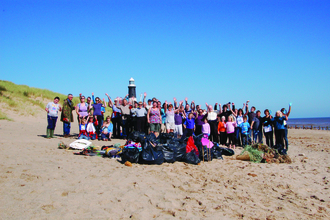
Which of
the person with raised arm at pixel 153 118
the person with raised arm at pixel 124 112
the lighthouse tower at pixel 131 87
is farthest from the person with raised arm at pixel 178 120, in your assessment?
the lighthouse tower at pixel 131 87

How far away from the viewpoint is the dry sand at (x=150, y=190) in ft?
12.0

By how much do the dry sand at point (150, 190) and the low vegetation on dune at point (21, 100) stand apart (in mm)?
12624

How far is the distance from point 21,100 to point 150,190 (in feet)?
65.1

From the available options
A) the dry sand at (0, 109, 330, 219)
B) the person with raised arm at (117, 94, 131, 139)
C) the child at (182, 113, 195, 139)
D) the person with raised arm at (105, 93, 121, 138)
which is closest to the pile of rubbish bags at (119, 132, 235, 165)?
the dry sand at (0, 109, 330, 219)

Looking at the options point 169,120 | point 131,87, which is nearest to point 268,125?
point 169,120

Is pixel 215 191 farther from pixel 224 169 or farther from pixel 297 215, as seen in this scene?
pixel 224 169

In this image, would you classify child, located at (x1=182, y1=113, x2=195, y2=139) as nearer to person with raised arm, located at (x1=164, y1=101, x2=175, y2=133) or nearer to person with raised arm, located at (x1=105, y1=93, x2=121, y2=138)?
person with raised arm, located at (x1=164, y1=101, x2=175, y2=133)

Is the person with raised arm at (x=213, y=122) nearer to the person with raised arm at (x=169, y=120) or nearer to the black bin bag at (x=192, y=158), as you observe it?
the person with raised arm at (x=169, y=120)

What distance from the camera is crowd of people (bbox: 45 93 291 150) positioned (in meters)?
9.82

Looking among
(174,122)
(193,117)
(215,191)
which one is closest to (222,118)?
(193,117)

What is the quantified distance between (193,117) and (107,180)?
6.16 metres

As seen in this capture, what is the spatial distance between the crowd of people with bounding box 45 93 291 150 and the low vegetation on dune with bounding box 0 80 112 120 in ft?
26.2

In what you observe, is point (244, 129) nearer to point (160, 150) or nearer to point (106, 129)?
point (160, 150)

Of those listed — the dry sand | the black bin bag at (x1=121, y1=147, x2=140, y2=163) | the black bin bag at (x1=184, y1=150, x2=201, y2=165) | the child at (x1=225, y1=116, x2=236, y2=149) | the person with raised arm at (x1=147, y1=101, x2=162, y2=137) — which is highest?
the person with raised arm at (x1=147, y1=101, x2=162, y2=137)
